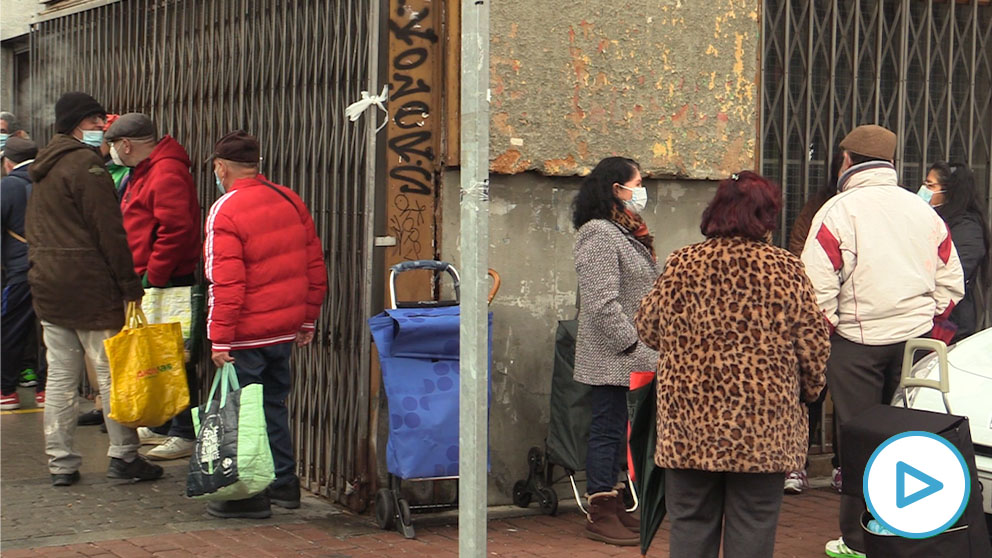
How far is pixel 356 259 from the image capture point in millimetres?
6852

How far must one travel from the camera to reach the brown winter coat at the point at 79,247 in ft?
22.9

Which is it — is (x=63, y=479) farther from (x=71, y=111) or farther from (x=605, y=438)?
(x=605, y=438)

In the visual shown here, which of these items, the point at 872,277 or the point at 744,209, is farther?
the point at 872,277

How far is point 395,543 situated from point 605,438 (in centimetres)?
117

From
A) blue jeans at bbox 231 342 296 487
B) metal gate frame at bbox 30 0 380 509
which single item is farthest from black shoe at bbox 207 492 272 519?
metal gate frame at bbox 30 0 380 509

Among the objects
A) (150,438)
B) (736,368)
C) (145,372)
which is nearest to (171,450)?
(150,438)

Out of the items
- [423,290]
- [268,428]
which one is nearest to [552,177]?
[423,290]

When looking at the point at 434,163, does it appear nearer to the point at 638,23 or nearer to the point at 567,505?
the point at 638,23

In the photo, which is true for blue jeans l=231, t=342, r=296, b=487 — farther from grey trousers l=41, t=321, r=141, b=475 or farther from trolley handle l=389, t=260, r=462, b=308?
grey trousers l=41, t=321, r=141, b=475

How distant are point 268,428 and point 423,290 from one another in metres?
1.09

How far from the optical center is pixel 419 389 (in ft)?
20.0

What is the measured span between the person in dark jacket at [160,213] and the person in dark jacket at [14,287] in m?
1.85

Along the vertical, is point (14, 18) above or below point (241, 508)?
above

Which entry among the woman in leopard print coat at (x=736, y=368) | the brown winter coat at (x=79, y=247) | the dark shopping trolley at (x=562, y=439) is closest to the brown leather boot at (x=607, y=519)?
the dark shopping trolley at (x=562, y=439)
